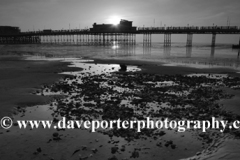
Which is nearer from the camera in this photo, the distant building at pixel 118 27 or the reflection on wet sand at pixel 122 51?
the reflection on wet sand at pixel 122 51

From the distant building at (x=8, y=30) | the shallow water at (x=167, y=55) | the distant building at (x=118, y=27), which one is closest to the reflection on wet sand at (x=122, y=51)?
the shallow water at (x=167, y=55)

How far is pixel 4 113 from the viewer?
8180 mm

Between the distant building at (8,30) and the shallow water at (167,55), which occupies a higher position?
the distant building at (8,30)

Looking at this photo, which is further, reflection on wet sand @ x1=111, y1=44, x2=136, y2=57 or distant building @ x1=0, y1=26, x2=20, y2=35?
distant building @ x1=0, y1=26, x2=20, y2=35

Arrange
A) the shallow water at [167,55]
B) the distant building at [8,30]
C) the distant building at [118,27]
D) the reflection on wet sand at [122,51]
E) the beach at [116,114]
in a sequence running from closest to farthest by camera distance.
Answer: the beach at [116,114] < the shallow water at [167,55] < the reflection on wet sand at [122,51] < the distant building at [118,27] < the distant building at [8,30]

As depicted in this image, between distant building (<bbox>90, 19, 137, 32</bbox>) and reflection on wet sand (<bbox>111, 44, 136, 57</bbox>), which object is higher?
distant building (<bbox>90, 19, 137, 32</bbox>)

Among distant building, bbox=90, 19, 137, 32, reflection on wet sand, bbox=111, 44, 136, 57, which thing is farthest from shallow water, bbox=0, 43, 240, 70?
distant building, bbox=90, 19, 137, 32

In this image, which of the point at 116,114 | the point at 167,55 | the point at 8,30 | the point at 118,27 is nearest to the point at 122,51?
the point at 167,55

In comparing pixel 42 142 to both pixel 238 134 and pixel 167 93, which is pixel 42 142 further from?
pixel 167 93

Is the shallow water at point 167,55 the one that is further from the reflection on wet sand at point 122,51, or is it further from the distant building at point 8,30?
the distant building at point 8,30

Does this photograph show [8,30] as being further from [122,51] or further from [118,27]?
[122,51]

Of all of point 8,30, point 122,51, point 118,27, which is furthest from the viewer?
point 8,30

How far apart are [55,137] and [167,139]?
3.80m

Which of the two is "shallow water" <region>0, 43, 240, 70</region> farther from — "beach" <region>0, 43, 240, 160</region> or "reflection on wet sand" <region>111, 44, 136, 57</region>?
"beach" <region>0, 43, 240, 160</region>
